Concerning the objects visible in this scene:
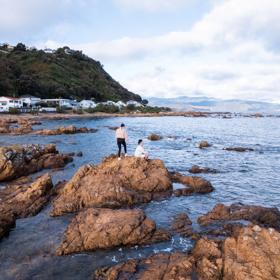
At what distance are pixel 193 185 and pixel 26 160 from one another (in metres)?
14.9

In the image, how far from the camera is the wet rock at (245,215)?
19.4 m

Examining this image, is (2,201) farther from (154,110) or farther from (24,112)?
(154,110)

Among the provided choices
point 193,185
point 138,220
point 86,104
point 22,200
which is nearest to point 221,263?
point 138,220

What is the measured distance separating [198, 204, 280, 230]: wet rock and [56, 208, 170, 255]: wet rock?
380 centimetres

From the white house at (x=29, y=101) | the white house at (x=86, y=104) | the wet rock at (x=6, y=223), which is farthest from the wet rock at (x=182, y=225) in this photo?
the white house at (x=86, y=104)

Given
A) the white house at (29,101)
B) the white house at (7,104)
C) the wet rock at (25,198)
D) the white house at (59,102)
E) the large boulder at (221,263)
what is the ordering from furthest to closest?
1. the white house at (59,102)
2. the white house at (29,101)
3. the white house at (7,104)
4. the wet rock at (25,198)
5. the large boulder at (221,263)

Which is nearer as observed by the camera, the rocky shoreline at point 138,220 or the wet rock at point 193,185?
the rocky shoreline at point 138,220

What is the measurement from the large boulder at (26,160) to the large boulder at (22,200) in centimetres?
407

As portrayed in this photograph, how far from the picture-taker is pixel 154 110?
7589 inches

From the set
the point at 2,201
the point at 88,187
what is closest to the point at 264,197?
the point at 88,187

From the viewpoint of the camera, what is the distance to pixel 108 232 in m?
16.2

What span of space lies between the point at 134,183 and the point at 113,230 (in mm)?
8703

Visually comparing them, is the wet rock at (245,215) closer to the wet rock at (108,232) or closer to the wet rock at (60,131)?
the wet rock at (108,232)

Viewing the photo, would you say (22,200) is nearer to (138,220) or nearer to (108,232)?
(108,232)
